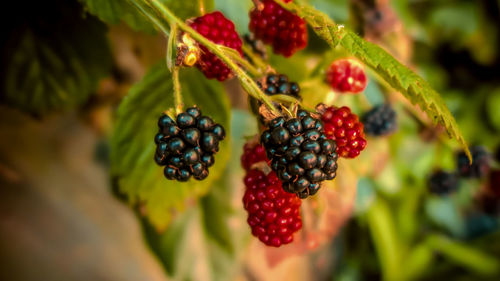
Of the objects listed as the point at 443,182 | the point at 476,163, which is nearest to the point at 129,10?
the point at 476,163

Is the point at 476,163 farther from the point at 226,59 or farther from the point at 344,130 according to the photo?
the point at 226,59

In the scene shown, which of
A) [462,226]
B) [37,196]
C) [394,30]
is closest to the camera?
[37,196]

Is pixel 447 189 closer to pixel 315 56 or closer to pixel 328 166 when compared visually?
pixel 315 56

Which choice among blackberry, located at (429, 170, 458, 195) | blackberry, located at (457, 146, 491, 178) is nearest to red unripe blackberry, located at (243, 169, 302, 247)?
blackberry, located at (457, 146, 491, 178)

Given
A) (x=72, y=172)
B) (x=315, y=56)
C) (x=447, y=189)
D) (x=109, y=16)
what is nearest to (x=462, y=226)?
(x=447, y=189)

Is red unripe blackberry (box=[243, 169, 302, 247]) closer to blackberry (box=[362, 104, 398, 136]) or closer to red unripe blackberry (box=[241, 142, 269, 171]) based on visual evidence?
red unripe blackberry (box=[241, 142, 269, 171])

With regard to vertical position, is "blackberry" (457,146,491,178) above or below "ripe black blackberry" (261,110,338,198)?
above
